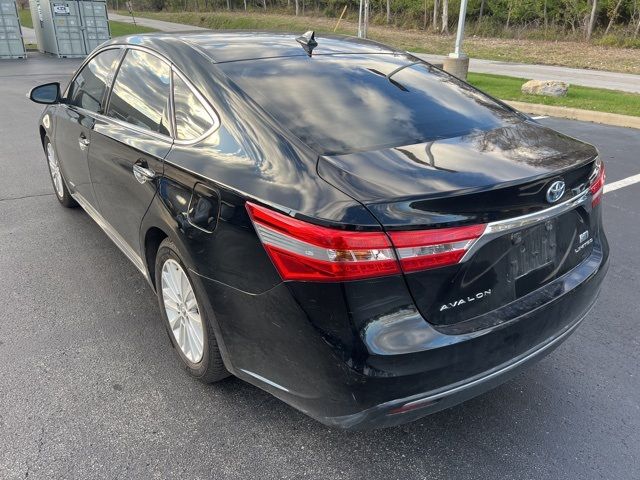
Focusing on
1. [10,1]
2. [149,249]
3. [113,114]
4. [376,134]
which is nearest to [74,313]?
[149,249]

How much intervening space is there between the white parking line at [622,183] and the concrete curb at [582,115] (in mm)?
3602

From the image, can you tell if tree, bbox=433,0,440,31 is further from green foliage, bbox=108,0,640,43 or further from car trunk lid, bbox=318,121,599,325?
car trunk lid, bbox=318,121,599,325

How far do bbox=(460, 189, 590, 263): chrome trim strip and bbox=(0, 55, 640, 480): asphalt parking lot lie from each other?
1.04m

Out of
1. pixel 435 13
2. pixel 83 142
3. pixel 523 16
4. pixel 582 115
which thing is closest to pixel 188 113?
pixel 83 142

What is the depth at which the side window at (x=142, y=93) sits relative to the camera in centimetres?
288

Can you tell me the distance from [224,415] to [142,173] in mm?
1299

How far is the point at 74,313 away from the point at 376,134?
230 centimetres

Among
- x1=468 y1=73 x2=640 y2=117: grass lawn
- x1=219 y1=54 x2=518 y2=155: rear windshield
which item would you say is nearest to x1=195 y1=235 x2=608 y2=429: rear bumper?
x1=219 y1=54 x2=518 y2=155: rear windshield

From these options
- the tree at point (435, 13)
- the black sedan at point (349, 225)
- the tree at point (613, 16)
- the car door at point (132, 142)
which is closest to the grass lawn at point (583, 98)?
the black sedan at point (349, 225)

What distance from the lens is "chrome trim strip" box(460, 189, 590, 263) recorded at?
1.94 meters

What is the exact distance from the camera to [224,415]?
8.59 ft

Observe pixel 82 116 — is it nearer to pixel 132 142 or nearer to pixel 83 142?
pixel 83 142

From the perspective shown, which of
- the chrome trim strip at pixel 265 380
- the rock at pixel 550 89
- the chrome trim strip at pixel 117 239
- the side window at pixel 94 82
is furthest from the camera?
the rock at pixel 550 89

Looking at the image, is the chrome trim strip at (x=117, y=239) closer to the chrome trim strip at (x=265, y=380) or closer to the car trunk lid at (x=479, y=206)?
the chrome trim strip at (x=265, y=380)
